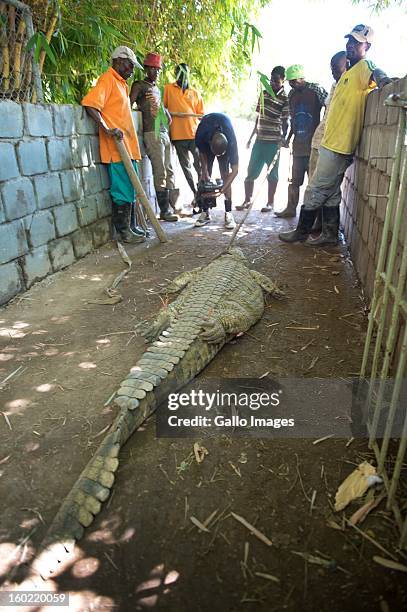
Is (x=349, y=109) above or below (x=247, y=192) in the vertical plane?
above

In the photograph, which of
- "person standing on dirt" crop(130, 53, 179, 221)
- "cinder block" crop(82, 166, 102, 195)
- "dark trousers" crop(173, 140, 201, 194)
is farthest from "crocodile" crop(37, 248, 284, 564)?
"dark trousers" crop(173, 140, 201, 194)

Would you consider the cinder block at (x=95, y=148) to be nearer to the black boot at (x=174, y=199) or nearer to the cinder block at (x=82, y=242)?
the cinder block at (x=82, y=242)

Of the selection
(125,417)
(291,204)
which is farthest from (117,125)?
(125,417)

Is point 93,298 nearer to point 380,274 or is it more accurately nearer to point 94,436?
point 94,436

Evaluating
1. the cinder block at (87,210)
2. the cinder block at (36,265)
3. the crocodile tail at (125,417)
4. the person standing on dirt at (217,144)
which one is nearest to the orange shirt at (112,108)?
the cinder block at (87,210)

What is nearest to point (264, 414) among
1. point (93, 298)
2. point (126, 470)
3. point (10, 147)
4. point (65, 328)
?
point (126, 470)

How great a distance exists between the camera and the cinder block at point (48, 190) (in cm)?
432

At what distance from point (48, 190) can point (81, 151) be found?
0.94 m

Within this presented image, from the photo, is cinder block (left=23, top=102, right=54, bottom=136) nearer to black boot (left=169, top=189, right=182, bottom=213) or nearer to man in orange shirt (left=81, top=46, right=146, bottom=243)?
man in orange shirt (left=81, top=46, right=146, bottom=243)

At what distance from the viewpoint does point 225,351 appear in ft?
10.2

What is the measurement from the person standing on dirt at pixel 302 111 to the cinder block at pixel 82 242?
334 cm

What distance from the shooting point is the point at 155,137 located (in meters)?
6.41

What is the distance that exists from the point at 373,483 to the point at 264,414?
73 cm

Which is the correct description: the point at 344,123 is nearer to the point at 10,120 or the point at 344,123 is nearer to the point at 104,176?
the point at 104,176
